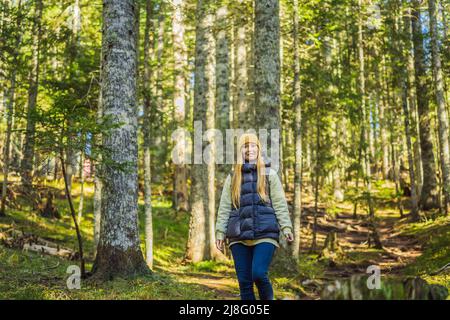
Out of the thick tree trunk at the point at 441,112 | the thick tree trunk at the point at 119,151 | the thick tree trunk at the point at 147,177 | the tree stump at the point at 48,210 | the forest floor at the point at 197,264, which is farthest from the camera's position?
the tree stump at the point at 48,210

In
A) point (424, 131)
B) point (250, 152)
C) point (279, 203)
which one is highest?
point (424, 131)

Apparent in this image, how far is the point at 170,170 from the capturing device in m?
24.7

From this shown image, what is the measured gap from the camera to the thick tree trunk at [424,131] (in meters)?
19.5

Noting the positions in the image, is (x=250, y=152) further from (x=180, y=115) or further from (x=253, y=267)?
(x=180, y=115)

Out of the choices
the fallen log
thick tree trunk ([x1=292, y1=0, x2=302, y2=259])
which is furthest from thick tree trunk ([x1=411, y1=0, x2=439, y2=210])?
the fallen log

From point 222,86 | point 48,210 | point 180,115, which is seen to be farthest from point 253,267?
point 180,115

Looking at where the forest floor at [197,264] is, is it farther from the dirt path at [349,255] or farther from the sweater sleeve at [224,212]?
the sweater sleeve at [224,212]

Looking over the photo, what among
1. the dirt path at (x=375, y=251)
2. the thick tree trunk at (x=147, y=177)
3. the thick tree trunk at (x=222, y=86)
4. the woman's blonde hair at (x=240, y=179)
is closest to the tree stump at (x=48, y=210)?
the thick tree trunk at (x=222, y=86)

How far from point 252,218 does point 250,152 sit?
83cm

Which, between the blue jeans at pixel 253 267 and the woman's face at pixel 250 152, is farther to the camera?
the woman's face at pixel 250 152

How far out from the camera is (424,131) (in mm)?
20328

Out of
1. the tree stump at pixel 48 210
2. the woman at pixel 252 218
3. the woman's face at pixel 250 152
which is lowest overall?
the tree stump at pixel 48 210
